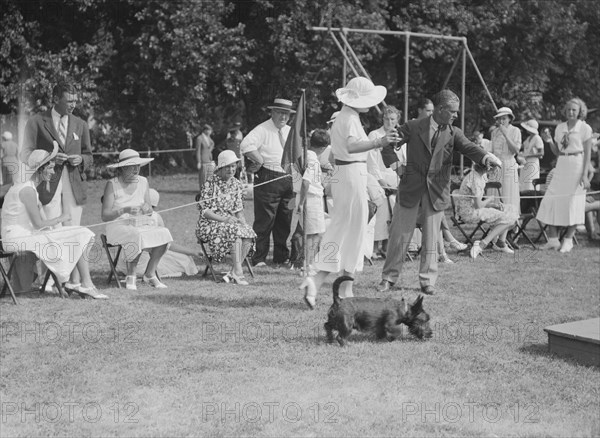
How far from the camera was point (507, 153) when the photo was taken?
12.9 metres

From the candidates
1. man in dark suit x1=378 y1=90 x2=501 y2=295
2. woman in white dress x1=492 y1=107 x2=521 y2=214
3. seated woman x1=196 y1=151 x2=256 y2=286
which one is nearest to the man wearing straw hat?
seated woman x1=196 y1=151 x2=256 y2=286

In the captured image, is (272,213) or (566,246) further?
(566,246)

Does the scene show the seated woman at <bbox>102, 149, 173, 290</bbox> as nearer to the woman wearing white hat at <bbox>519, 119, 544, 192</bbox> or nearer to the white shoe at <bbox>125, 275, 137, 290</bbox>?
the white shoe at <bbox>125, 275, 137, 290</bbox>

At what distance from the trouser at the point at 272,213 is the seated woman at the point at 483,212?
242 centimetres

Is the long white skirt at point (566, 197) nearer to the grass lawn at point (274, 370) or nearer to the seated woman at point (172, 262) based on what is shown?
the grass lawn at point (274, 370)

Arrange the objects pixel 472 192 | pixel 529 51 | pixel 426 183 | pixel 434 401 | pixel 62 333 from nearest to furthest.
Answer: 1. pixel 434 401
2. pixel 62 333
3. pixel 426 183
4. pixel 472 192
5. pixel 529 51

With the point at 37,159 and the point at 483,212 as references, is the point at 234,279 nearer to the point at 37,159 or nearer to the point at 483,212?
the point at 37,159

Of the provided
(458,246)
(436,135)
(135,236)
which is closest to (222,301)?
(135,236)

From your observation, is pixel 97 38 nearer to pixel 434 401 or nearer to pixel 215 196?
pixel 215 196

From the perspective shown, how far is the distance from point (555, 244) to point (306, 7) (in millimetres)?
13937

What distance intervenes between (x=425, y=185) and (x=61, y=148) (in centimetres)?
380

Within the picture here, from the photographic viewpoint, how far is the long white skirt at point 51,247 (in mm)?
8734

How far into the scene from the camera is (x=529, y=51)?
90.9 ft

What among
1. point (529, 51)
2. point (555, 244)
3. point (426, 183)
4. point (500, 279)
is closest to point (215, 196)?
point (426, 183)
